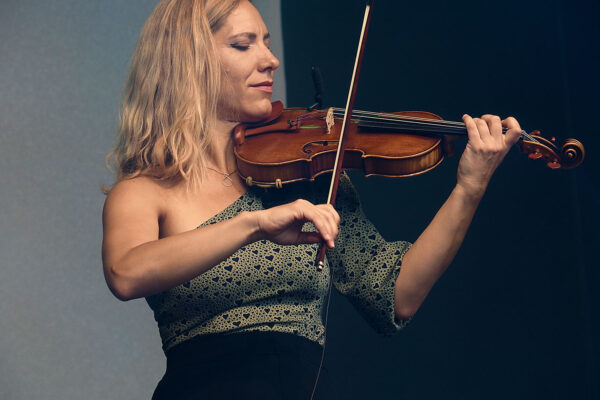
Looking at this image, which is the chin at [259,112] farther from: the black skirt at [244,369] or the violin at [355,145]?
the black skirt at [244,369]

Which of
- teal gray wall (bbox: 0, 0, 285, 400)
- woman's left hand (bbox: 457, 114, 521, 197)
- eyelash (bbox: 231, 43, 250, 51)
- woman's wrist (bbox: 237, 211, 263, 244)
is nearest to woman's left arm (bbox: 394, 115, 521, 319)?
woman's left hand (bbox: 457, 114, 521, 197)

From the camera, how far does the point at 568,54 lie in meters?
1.43

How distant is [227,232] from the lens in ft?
3.17

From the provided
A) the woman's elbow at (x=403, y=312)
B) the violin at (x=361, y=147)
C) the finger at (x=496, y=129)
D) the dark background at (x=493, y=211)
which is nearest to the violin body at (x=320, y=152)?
the violin at (x=361, y=147)

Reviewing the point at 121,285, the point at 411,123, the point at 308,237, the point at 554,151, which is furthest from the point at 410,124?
the point at 121,285

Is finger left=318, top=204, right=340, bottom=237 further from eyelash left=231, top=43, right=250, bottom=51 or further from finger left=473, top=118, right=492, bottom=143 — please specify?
eyelash left=231, top=43, right=250, bottom=51

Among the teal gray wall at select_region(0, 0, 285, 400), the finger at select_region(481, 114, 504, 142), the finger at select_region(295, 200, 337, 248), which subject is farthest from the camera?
the teal gray wall at select_region(0, 0, 285, 400)

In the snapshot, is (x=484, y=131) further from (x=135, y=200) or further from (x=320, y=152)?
(x=135, y=200)

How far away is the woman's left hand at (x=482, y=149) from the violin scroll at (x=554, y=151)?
0.04 meters

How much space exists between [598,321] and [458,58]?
2.19 ft

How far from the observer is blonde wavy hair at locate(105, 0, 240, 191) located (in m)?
1.27

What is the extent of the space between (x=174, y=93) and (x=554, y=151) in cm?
70

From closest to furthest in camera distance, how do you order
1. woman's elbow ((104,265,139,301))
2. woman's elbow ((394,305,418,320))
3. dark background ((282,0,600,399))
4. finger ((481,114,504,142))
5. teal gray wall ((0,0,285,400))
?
woman's elbow ((104,265,139,301)), finger ((481,114,504,142)), woman's elbow ((394,305,418,320)), dark background ((282,0,600,399)), teal gray wall ((0,0,285,400))

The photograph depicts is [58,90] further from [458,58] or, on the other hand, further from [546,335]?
[546,335]
